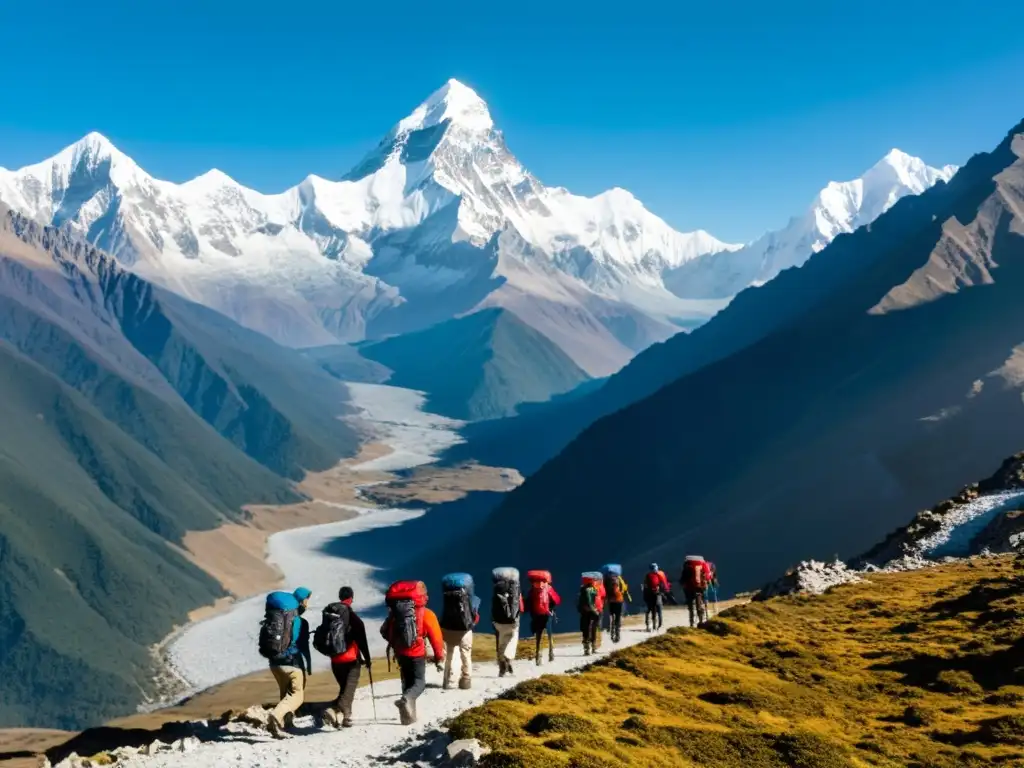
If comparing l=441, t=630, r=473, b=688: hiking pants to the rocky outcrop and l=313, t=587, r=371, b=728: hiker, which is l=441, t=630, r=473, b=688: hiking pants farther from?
the rocky outcrop

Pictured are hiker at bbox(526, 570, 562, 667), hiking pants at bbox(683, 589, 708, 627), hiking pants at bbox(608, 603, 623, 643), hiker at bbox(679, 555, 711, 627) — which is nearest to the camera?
hiker at bbox(526, 570, 562, 667)

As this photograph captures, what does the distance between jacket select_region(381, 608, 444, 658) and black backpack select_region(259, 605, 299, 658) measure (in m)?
2.93

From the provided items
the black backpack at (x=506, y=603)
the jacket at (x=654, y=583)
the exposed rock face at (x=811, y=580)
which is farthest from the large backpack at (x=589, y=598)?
the exposed rock face at (x=811, y=580)

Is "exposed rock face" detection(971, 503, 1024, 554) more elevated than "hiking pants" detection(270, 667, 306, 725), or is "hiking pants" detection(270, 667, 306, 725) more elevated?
"exposed rock face" detection(971, 503, 1024, 554)

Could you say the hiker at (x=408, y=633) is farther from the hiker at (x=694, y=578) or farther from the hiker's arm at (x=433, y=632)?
the hiker at (x=694, y=578)

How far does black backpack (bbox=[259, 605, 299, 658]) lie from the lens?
29.5 metres

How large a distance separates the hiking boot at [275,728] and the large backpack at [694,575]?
85.5 feet

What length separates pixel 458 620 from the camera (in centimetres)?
3259

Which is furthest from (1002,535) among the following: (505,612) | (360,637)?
(360,637)

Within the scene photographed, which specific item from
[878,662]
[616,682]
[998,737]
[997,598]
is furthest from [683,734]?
[997,598]

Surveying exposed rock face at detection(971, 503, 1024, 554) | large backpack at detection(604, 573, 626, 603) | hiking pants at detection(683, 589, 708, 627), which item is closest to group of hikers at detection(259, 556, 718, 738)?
large backpack at detection(604, 573, 626, 603)

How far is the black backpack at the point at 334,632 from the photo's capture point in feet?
95.7

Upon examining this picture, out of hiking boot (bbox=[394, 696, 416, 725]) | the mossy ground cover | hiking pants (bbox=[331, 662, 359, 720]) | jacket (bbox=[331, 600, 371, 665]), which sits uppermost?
jacket (bbox=[331, 600, 371, 665])

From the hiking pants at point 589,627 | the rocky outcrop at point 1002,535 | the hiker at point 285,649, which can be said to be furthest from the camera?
the rocky outcrop at point 1002,535
